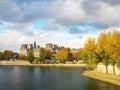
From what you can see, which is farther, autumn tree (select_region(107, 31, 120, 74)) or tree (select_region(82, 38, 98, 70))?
tree (select_region(82, 38, 98, 70))

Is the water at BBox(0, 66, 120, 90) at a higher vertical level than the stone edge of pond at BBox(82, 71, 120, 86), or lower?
lower

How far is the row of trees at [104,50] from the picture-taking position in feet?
214

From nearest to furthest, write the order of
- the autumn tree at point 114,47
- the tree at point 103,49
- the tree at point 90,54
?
1. the autumn tree at point 114,47
2. the tree at point 103,49
3. the tree at point 90,54

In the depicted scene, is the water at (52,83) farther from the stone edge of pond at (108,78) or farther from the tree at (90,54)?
the tree at (90,54)

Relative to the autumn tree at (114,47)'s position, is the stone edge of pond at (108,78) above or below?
below

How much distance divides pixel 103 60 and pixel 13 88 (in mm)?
25889

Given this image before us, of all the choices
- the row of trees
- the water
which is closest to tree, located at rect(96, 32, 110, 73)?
the row of trees

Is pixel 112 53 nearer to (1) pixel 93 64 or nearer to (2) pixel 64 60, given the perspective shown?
(1) pixel 93 64

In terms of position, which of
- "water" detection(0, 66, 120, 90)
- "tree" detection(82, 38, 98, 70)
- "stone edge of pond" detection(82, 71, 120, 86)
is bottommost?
"water" detection(0, 66, 120, 90)

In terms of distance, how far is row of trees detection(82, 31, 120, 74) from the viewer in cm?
6512

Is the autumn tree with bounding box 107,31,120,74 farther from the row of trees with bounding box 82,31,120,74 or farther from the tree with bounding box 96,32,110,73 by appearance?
the tree with bounding box 96,32,110,73

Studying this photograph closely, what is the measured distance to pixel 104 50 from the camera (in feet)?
242

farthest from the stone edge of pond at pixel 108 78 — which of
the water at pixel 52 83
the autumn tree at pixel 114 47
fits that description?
the autumn tree at pixel 114 47

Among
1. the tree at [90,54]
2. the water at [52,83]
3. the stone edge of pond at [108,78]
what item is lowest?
the water at [52,83]
